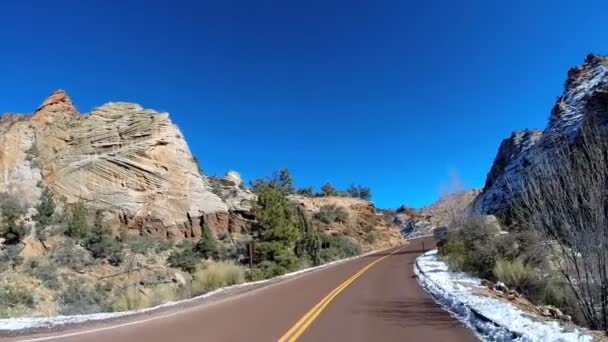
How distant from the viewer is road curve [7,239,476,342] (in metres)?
9.27

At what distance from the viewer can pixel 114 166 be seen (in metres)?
40.7

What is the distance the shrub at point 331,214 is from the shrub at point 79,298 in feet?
167

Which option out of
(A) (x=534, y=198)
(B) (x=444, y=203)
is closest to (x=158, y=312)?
(A) (x=534, y=198)

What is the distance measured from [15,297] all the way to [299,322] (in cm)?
1611

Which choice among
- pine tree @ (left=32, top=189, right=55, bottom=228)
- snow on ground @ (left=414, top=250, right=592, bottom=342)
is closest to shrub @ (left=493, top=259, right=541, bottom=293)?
snow on ground @ (left=414, top=250, right=592, bottom=342)

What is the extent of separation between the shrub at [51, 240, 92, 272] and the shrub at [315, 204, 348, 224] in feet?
155

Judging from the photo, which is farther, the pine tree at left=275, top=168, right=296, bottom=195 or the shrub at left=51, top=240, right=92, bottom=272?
the pine tree at left=275, top=168, right=296, bottom=195

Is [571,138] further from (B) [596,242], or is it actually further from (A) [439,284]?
(B) [596,242]

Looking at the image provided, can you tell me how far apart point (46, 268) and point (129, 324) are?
17.7 metres

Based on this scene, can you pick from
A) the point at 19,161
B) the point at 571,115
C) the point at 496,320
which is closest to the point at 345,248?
the point at 571,115

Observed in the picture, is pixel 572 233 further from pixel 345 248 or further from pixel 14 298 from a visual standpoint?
pixel 345 248

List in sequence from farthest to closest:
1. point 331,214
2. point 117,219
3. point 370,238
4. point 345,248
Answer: point 331,214 → point 370,238 → point 345,248 → point 117,219

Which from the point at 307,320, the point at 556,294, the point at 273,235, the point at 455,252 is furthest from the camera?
the point at 273,235

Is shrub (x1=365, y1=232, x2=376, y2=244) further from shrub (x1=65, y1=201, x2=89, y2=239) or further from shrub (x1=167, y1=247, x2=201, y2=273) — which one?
shrub (x1=65, y1=201, x2=89, y2=239)
